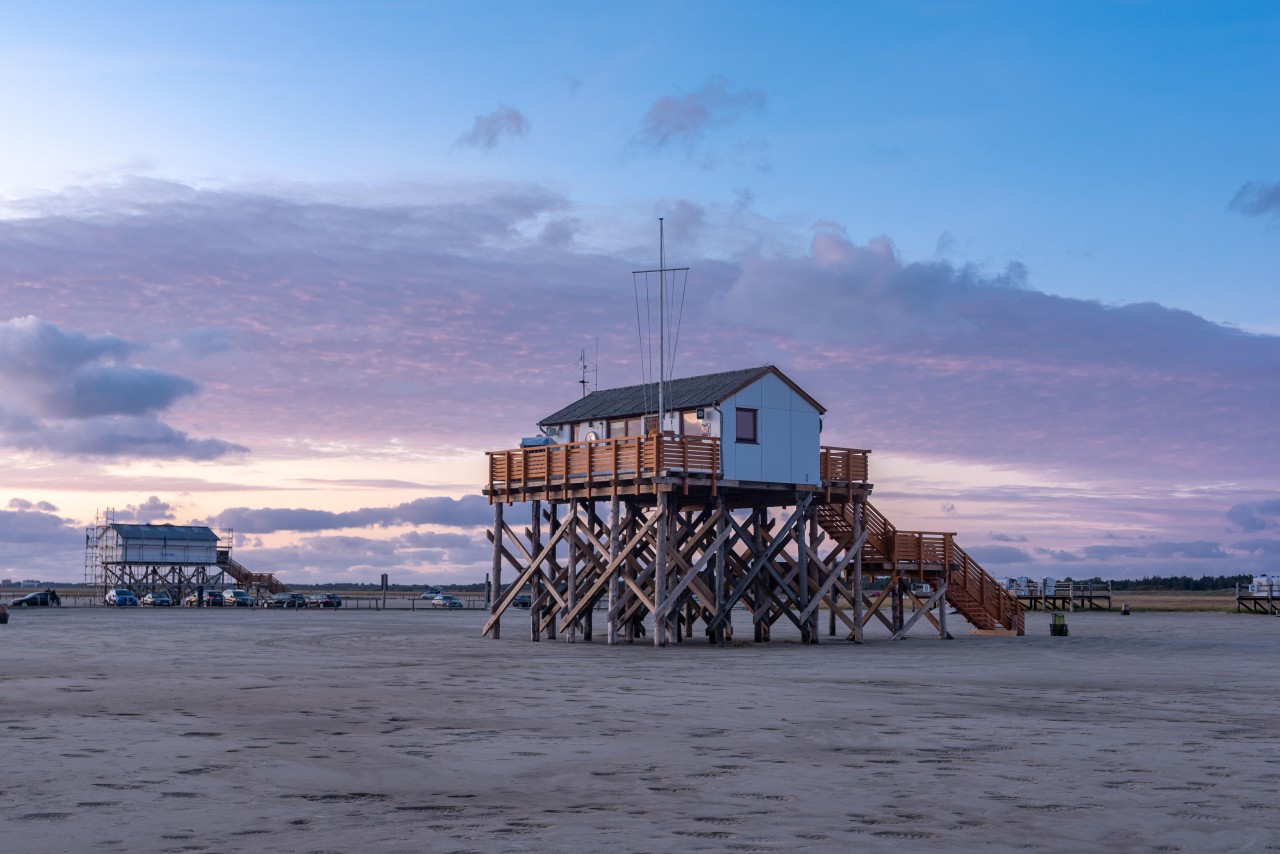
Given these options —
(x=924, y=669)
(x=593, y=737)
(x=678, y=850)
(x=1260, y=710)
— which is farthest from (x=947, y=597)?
(x=678, y=850)

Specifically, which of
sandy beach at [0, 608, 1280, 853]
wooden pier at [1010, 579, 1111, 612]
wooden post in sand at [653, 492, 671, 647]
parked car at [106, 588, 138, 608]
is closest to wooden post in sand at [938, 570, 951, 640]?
wooden post in sand at [653, 492, 671, 647]

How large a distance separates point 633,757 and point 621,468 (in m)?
26.8

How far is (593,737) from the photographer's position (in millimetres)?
19156

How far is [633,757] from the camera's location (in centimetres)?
1712

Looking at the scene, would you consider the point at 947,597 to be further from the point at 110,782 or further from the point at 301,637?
the point at 110,782

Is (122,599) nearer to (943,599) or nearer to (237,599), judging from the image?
(237,599)

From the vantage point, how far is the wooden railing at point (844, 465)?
46594 mm

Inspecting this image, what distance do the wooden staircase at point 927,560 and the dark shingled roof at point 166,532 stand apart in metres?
96.2

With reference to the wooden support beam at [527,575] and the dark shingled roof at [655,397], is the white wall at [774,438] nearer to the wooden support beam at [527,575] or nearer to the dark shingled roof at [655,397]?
the dark shingled roof at [655,397]

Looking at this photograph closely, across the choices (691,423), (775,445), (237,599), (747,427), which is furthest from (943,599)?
(237,599)

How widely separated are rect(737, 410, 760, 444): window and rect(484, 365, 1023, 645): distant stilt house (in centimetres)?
5

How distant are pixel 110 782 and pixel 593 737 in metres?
6.67

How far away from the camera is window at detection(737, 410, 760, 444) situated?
145ft

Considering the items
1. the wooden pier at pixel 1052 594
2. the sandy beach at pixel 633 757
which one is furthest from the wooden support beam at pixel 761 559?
the wooden pier at pixel 1052 594
